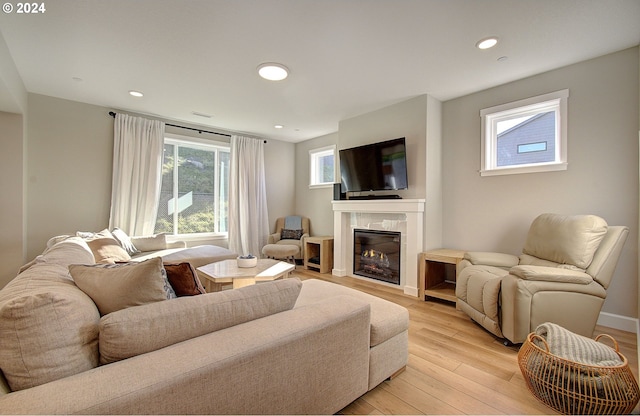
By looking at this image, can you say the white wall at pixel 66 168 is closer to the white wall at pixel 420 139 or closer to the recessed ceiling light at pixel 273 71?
the recessed ceiling light at pixel 273 71

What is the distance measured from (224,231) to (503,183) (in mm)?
4374

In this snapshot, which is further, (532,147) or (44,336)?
(532,147)

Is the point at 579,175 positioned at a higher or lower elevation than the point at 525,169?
lower

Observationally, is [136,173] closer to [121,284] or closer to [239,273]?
[239,273]

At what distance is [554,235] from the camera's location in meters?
2.45

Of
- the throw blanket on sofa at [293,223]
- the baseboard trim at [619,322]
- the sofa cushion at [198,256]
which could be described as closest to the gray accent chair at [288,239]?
the throw blanket on sofa at [293,223]

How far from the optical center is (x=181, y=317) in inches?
41.2

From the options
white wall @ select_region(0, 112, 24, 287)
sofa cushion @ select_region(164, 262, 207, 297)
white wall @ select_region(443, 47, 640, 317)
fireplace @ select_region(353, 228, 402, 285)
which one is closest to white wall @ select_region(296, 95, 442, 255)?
white wall @ select_region(443, 47, 640, 317)

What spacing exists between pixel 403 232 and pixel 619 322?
2.11 m

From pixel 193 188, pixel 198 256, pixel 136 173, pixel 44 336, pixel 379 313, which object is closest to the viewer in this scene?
pixel 44 336

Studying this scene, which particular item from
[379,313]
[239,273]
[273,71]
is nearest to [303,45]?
[273,71]

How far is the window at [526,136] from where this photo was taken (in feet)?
9.22

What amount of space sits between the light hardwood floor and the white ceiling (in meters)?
2.49

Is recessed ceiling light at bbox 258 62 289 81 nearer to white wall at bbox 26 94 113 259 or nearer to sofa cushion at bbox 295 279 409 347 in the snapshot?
sofa cushion at bbox 295 279 409 347
